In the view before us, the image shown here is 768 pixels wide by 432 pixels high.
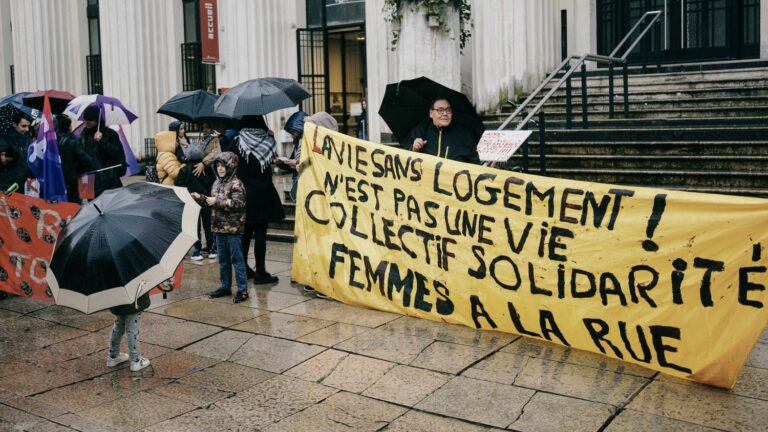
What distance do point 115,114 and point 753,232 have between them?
24.5ft

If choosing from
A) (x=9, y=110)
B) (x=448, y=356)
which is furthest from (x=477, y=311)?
(x=9, y=110)

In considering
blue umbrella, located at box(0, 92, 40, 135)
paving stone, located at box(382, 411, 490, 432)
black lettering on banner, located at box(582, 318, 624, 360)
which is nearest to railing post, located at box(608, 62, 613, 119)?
black lettering on banner, located at box(582, 318, 624, 360)

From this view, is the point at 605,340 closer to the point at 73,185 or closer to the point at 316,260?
the point at 316,260

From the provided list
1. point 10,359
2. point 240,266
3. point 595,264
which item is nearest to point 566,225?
point 595,264

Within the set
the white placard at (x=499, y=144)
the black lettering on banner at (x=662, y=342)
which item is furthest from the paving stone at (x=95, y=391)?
the white placard at (x=499, y=144)

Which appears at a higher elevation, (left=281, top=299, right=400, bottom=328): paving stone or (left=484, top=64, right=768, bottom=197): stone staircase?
(left=484, top=64, right=768, bottom=197): stone staircase

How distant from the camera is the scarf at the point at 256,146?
8.16 meters

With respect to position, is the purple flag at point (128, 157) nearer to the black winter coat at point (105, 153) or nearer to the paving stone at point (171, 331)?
the black winter coat at point (105, 153)

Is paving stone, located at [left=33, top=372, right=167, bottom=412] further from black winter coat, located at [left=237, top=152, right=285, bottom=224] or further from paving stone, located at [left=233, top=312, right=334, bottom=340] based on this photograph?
black winter coat, located at [left=237, top=152, right=285, bottom=224]

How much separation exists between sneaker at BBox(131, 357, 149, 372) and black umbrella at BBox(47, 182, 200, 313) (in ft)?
2.77

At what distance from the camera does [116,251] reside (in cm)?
507

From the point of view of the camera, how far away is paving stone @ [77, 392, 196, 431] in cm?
484

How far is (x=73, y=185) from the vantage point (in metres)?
9.12

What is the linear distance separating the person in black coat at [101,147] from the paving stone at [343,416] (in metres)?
5.52
